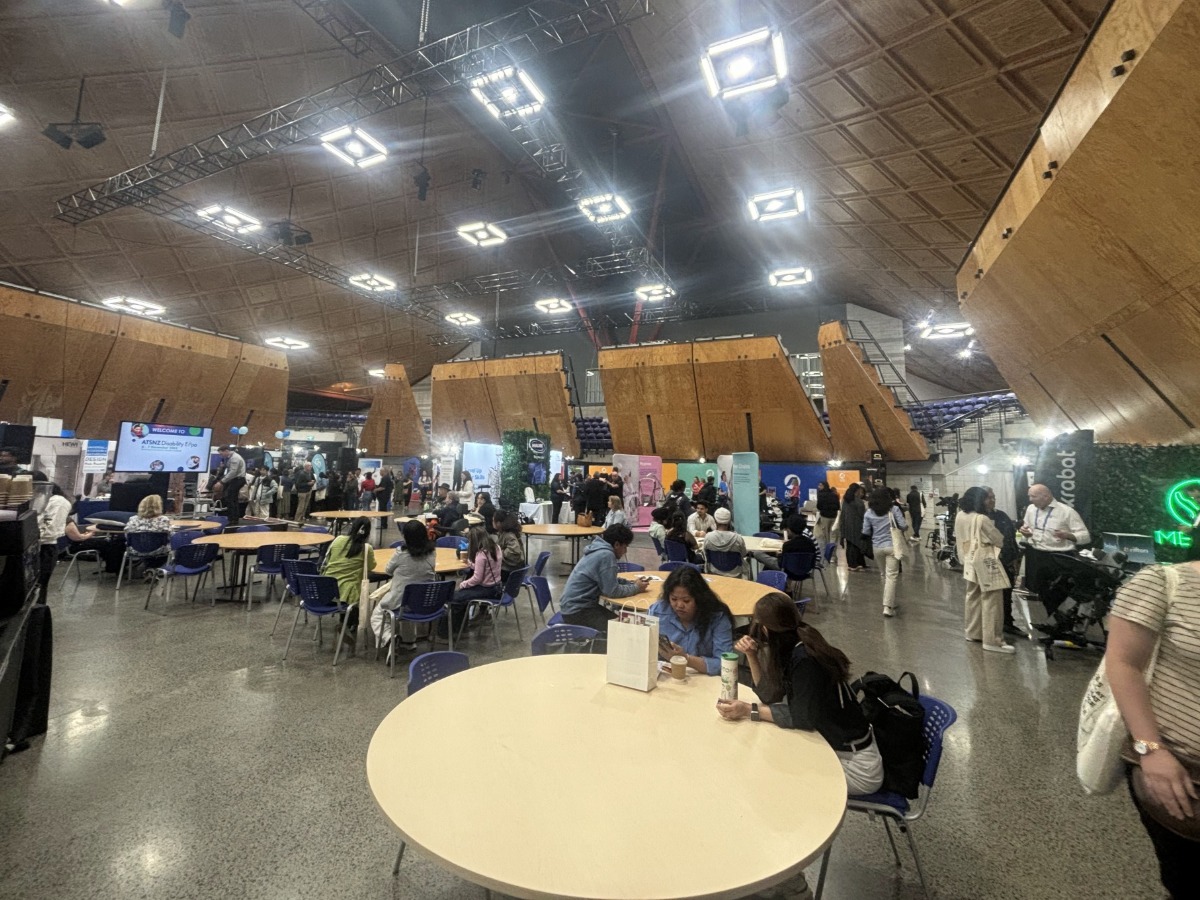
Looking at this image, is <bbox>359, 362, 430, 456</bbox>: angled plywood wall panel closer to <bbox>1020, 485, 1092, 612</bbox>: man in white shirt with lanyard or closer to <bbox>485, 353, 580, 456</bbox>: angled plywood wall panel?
<bbox>485, 353, 580, 456</bbox>: angled plywood wall panel

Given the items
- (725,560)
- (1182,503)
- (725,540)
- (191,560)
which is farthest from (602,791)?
(1182,503)

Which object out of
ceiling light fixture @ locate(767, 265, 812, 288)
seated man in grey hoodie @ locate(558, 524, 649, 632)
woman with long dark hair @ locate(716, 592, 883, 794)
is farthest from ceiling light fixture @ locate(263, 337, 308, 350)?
woman with long dark hair @ locate(716, 592, 883, 794)

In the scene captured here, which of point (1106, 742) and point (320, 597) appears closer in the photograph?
point (1106, 742)

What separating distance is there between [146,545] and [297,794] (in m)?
5.11

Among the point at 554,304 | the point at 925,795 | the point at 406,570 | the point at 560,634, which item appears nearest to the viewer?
the point at 925,795

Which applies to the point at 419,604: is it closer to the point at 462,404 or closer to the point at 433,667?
the point at 433,667

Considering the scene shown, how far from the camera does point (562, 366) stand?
14.3m

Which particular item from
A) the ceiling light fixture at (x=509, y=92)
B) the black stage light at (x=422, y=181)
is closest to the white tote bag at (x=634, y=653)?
the ceiling light fixture at (x=509, y=92)

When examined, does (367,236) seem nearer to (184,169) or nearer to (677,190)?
(184,169)

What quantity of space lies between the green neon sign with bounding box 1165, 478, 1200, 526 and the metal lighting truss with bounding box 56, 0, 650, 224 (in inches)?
302

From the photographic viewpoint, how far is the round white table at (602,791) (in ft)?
3.22

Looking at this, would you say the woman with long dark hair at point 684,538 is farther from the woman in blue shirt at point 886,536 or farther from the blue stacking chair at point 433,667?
the blue stacking chair at point 433,667

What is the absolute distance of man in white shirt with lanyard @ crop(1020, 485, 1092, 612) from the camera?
4703 mm

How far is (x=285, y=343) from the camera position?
51.1ft
